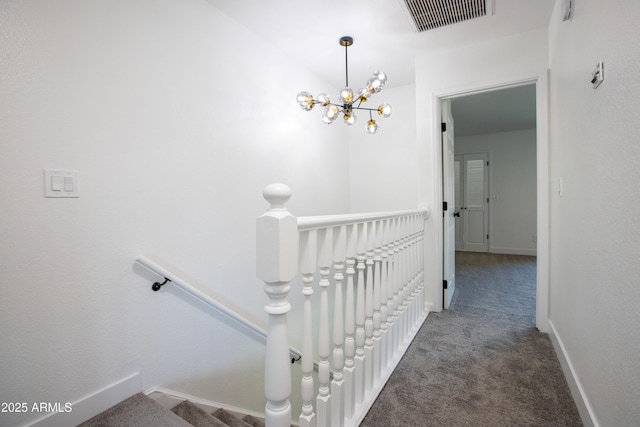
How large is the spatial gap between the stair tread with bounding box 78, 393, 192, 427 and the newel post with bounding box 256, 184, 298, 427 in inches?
32.8

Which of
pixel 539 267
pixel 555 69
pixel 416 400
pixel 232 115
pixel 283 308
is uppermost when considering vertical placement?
pixel 555 69

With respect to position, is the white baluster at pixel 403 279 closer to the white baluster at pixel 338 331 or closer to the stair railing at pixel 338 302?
the stair railing at pixel 338 302

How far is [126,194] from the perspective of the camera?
157 centimetres

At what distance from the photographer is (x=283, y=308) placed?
87cm

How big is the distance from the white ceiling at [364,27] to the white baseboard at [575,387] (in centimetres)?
225

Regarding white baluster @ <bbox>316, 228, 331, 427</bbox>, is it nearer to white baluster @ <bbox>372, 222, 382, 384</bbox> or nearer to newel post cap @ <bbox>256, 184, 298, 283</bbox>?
newel post cap @ <bbox>256, 184, 298, 283</bbox>

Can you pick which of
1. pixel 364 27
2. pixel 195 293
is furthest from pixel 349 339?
pixel 364 27

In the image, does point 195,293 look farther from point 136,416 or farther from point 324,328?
point 324,328

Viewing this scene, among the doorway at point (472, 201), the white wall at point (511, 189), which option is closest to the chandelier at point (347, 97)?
the doorway at point (472, 201)

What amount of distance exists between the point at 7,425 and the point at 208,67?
2084 mm

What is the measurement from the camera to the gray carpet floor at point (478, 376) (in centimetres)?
138

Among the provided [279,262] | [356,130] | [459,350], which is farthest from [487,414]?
[356,130]

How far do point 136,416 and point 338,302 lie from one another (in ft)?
3.79

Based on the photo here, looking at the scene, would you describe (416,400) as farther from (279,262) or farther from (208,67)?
(208,67)
